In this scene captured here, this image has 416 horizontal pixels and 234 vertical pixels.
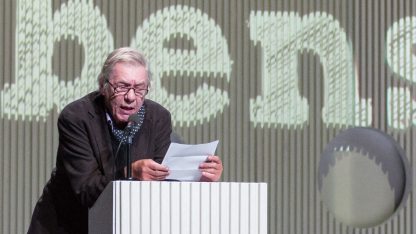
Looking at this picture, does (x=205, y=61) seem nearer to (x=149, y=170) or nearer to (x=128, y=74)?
(x=128, y=74)

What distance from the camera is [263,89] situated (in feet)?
17.4

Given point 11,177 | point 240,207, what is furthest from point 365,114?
point 240,207

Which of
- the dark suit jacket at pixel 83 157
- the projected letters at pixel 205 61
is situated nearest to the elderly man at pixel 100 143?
the dark suit jacket at pixel 83 157

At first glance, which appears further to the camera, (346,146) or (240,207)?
(346,146)

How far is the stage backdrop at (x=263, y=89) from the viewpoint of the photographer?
500 centimetres

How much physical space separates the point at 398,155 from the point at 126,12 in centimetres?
158

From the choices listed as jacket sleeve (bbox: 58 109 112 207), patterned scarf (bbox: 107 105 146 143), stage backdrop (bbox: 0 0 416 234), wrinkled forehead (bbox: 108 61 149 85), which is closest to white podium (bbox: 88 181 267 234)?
jacket sleeve (bbox: 58 109 112 207)

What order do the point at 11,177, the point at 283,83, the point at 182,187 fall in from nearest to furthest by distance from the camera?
the point at 182,187, the point at 11,177, the point at 283,83

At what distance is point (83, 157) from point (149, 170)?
0.67ft

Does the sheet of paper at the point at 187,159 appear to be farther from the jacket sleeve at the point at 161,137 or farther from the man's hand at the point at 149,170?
the jacket sleeve at the point at 161,137

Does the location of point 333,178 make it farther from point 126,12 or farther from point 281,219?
point 126,12

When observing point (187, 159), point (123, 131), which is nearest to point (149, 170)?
point (187, 159)

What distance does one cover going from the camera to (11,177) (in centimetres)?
500

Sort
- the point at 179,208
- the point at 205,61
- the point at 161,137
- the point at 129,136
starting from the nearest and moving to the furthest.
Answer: the point at 179,208 → the point at 129,136 → the point at 161,137 → the point at 205,61
